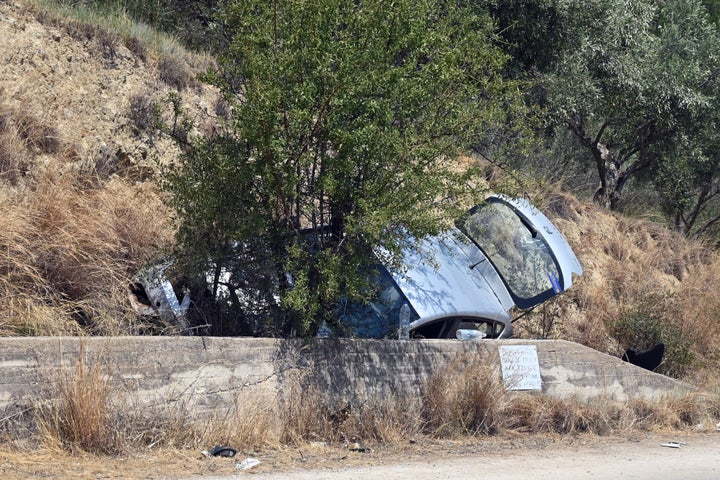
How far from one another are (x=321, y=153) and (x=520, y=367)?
358 cm

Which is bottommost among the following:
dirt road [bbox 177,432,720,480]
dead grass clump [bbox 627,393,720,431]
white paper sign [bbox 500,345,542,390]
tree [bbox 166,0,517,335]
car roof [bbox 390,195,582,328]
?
dirt road [bbox 177,432,720,480]

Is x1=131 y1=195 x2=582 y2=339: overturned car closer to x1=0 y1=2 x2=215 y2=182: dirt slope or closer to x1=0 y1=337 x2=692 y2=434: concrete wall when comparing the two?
x1=0 y1=337 x2=692 y2=434: concrete wall

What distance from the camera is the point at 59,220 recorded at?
9.27 m

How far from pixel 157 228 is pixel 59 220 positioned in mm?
1201

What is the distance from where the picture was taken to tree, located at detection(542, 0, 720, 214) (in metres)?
16.1

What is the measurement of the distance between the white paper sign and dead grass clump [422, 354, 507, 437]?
0.97ft

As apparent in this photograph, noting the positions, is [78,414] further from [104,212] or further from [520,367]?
[520,367]

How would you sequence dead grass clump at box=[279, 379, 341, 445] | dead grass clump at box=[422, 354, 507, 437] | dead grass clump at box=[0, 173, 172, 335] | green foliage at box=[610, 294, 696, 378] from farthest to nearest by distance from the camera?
1. green foliage at box=[610, 294, 696, 378]
2. dead grass clump at box=[422, 354, 507, 437]
3. dead grass clump at box=[0, 173, 172, 335]
4. dead grass clump at box=[279, 379, 341, 445]

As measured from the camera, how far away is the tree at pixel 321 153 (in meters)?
8.12

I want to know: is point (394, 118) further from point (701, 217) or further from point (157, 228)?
point (701, 217)

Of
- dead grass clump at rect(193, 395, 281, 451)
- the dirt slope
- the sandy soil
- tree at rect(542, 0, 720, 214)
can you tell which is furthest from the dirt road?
tree at rect(542, 0, 720, 214)

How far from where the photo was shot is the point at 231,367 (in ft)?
25.8

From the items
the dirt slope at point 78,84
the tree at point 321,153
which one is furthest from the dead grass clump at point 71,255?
the dirt slope at point 78,84

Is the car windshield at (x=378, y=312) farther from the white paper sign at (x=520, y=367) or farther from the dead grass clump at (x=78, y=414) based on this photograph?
the dead grass clump at (x=78, y=414)
